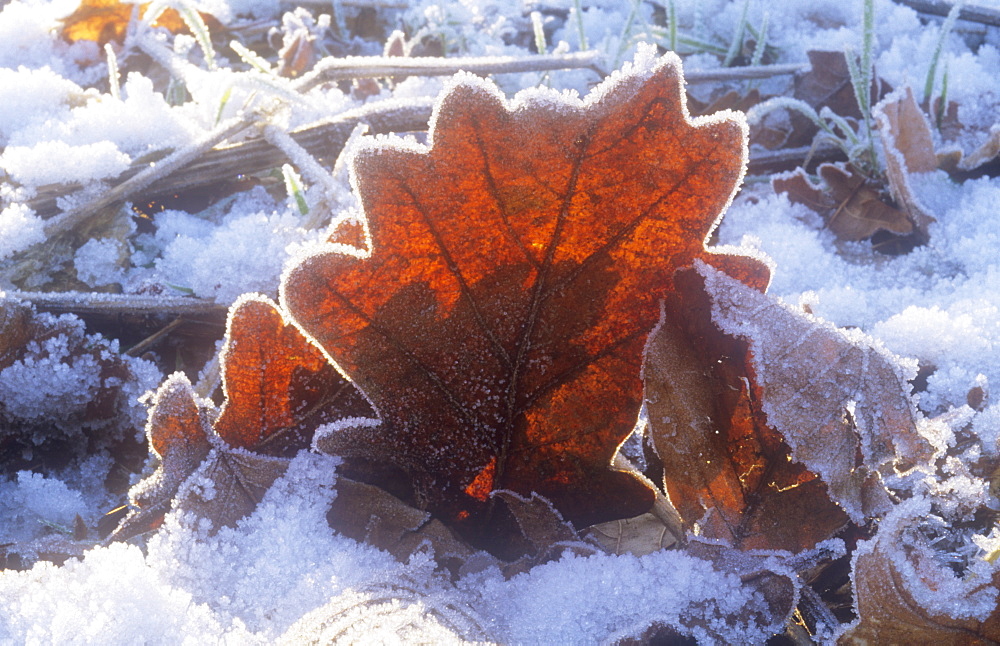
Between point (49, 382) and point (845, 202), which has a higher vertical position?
point (49, 382)

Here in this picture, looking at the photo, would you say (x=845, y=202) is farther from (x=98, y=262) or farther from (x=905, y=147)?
(x=98, y=262)

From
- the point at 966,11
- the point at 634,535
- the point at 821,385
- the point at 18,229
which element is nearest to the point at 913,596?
the point at 821,385

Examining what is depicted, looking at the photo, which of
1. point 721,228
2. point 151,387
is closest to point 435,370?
point 151,387

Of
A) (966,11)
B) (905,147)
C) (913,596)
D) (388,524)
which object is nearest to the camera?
(913,596)

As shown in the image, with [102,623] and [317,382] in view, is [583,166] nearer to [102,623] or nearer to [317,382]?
[317,382]

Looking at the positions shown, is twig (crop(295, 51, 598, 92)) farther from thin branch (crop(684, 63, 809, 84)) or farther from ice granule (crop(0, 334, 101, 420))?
ice granule (crop(0, 334, 101, 420))

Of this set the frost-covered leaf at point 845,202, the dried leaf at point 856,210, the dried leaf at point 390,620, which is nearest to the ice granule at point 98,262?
the dried leaf at point 390,620
